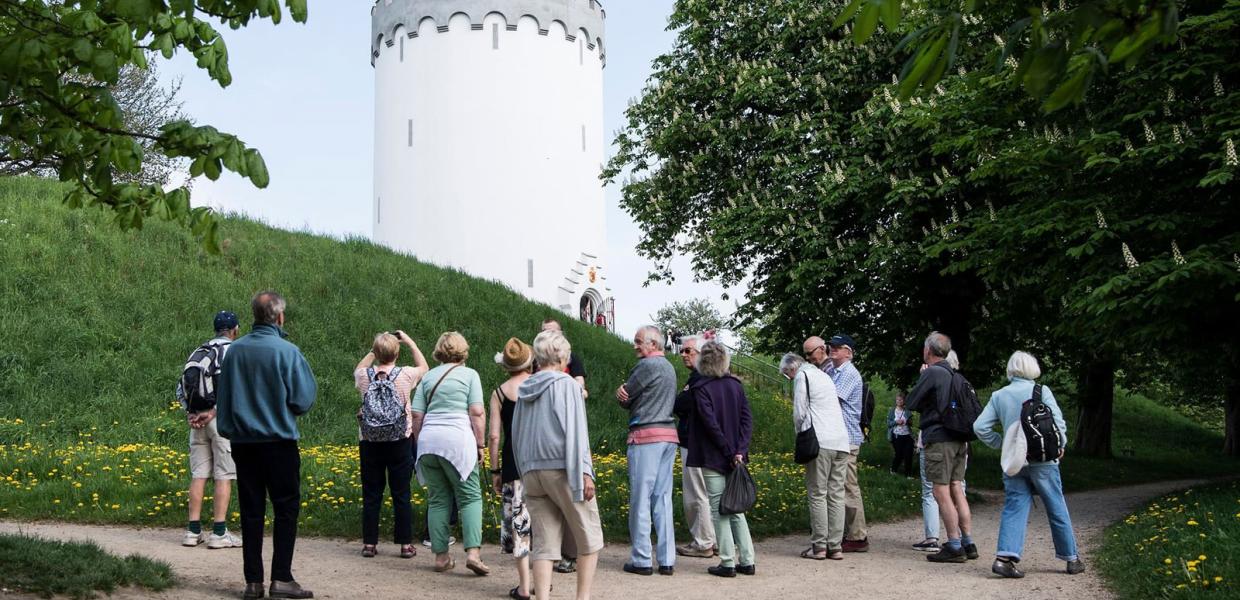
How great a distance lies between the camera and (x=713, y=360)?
908 cm

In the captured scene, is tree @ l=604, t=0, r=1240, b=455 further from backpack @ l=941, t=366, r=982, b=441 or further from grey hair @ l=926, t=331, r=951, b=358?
backpack @ l=941, t=366, r=982, b=441

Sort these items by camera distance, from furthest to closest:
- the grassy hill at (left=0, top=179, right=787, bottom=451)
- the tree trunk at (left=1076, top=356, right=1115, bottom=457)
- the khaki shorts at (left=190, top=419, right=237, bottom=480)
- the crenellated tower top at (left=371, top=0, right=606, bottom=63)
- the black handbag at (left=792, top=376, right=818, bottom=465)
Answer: the crenellated tower top at (left=371, top=0, right=606, bottom=63) < the tree trunk at (left=1076, top=356, right=1115, bottom=457) < the grassy hill at (left=0, top=179, right=787, bottom=451) < the black handbag at (left=792, top=376, right=818, bottom=465) < the khaki shorts at (left=190, top=419, right=237, bottom=480)

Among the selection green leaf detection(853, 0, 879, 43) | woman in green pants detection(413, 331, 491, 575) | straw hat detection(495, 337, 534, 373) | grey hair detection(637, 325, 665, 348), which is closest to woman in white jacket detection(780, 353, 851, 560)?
grey hair detection(637, 325, 665, 348)

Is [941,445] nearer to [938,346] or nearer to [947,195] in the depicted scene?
[938,346]

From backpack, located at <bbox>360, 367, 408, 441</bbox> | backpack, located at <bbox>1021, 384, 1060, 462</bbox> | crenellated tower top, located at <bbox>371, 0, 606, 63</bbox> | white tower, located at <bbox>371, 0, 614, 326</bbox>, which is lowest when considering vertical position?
backpack, located at <bbox>1021, 384, 1060, 462</bbox>

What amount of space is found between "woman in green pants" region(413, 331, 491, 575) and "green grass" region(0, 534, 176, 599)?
1.87 m

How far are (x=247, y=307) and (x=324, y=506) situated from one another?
1212 cm

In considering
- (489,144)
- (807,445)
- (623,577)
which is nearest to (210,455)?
(623,577)

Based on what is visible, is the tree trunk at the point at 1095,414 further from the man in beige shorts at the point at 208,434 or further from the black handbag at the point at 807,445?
the man in beige shorts at the point at 208,434

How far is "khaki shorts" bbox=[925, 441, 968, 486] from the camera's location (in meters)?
9.70

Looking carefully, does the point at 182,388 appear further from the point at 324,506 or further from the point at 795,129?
the point at 795,129

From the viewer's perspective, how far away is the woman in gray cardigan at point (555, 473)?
6691mm

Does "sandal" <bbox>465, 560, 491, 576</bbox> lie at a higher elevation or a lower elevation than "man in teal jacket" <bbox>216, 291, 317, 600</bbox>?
lower

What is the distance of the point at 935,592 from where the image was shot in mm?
8422
